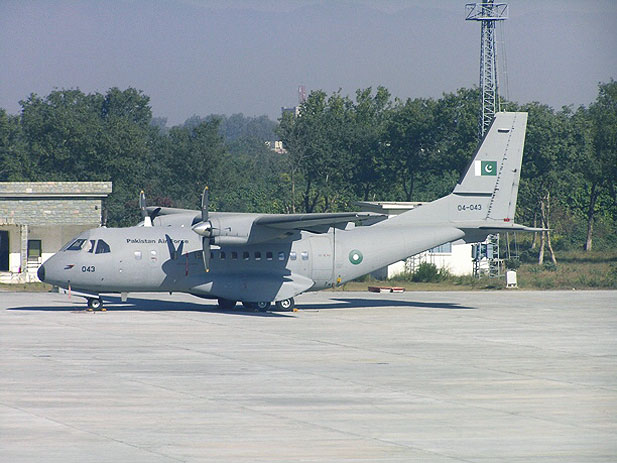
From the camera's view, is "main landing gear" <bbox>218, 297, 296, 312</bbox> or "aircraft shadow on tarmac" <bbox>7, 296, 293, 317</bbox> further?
"main landing gear" <bbox>218, 297, 296, 312</bbox>

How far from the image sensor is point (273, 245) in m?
30.0

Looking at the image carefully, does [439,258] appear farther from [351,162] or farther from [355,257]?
[351,162]

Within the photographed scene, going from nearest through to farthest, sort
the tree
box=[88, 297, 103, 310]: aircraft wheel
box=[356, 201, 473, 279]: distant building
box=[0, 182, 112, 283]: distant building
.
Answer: box=[88, 297, 103, 310]: aircraft wheel
box=[0, 182, 112, 283]: distant building
box=[356, 201, 473, 279]: distant building
the tree

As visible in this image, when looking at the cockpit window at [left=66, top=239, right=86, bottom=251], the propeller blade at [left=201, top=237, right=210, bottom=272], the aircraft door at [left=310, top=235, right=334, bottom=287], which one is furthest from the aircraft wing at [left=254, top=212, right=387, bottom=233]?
the cockpit window at [left=66, top=239, right=86, bottom=251]

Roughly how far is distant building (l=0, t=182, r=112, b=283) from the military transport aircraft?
14840 mm

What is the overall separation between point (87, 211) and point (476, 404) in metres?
35.6

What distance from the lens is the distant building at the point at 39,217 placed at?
45.0 meters

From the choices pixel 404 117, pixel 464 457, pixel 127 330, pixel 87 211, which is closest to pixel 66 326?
pixel 127 330

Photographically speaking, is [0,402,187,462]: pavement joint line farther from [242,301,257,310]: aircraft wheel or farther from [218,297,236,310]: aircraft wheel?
[218,297,236,310]: aircraft wheel

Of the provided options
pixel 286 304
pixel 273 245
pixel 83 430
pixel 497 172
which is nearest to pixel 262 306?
pixel 286 304

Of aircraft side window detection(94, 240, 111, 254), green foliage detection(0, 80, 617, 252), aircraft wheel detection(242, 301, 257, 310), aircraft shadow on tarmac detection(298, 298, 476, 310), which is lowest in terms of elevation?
aircraft shadow on tarmac detection(298, 298, 476, 310)

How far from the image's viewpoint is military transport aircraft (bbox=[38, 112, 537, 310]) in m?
28.3

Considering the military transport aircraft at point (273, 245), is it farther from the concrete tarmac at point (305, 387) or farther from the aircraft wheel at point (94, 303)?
the concrete tarmac at point (305, 387)

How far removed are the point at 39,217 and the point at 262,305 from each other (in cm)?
2048
